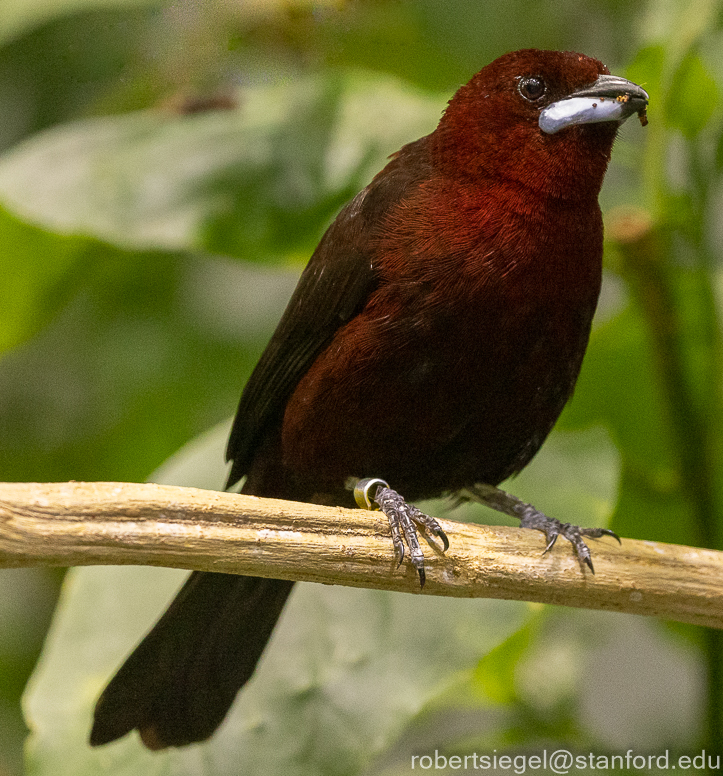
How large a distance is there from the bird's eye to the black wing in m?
0.25

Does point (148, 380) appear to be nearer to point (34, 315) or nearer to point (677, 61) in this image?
point (34, 315)

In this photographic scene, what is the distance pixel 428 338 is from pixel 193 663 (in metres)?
0.92

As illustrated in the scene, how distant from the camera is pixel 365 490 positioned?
6.57 ft

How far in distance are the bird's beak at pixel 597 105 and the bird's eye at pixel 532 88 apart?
5 cm

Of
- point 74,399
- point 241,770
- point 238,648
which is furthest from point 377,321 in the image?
point 74,399

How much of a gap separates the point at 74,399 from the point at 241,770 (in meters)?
1.97

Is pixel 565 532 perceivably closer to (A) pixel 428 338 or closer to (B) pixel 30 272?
(A) pixel 428 338

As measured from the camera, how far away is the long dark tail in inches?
80.3

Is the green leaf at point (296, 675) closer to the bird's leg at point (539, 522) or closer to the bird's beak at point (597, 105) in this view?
the bird's leg at point (539, 522)

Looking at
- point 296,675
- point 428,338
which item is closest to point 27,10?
point 428,338

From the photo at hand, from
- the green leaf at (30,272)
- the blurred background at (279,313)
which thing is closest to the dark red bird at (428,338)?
the blurred background at (279,313)

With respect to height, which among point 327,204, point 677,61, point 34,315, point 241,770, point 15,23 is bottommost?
point 241,770

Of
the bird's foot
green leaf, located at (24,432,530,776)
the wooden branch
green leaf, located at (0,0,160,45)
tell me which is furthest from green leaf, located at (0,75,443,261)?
the wooden branch

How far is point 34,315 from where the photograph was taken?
2.58m
